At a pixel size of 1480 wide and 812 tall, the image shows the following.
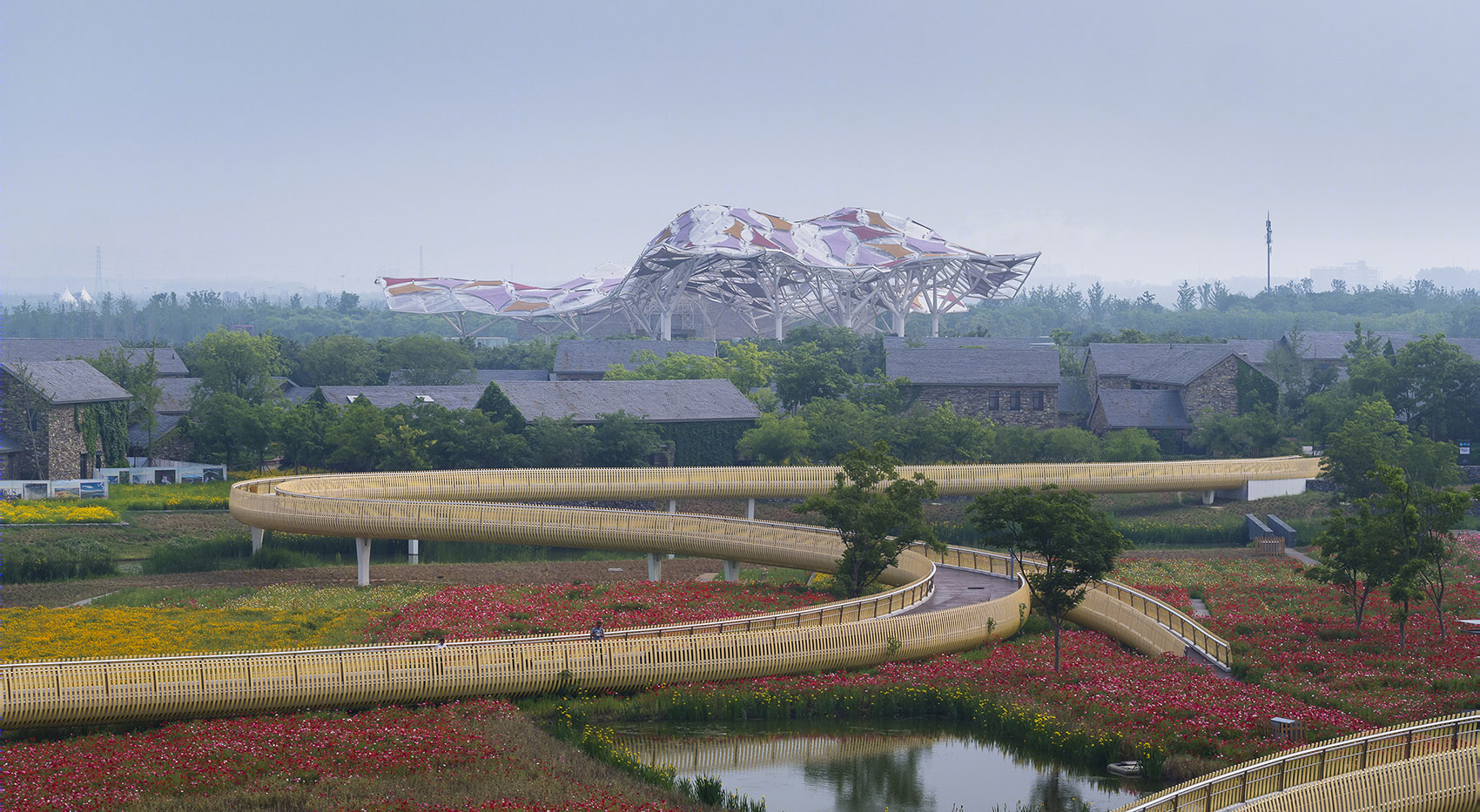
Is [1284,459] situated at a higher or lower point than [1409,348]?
lower

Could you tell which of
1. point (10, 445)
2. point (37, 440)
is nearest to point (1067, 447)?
point (37, 440)

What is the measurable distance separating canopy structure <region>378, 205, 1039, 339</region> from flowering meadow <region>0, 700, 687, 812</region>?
90653 millimetres

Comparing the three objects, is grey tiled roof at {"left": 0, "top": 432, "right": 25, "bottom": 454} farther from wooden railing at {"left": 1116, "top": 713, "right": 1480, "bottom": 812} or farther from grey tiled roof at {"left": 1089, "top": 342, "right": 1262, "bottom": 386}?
wooden railing at {"left": 1116, "top": 713, "right": 1480, "bottom": 812}

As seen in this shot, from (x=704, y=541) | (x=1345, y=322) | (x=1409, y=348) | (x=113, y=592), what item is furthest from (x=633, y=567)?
(x=1345, y=322)

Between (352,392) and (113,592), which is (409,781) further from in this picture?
(352,392)

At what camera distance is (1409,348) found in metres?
64.8

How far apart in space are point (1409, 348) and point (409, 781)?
56897 millimetres

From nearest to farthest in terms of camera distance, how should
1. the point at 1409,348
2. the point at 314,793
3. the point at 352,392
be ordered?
the point at 314,793 → the point at 1409,348 → the point at 352,392

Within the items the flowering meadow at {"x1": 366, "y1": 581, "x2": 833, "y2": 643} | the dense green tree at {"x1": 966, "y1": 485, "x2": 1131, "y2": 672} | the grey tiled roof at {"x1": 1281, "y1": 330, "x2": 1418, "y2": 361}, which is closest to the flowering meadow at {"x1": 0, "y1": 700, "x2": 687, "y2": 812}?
the flowering meadow at {"x1": 366, "y1": 581, "x2": 833, "y2": 643}

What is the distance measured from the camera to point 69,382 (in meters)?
62.6

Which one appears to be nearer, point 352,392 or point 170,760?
point 170,760

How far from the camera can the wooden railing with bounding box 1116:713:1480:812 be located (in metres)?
16.9

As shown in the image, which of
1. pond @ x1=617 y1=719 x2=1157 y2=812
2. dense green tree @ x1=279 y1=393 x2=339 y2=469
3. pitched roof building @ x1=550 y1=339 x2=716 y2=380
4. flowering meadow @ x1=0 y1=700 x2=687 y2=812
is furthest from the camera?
pitched roof building @ x1=550 y1=339 x2=716 y2=380

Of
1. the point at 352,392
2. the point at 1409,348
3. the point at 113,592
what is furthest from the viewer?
the point at 352,392
